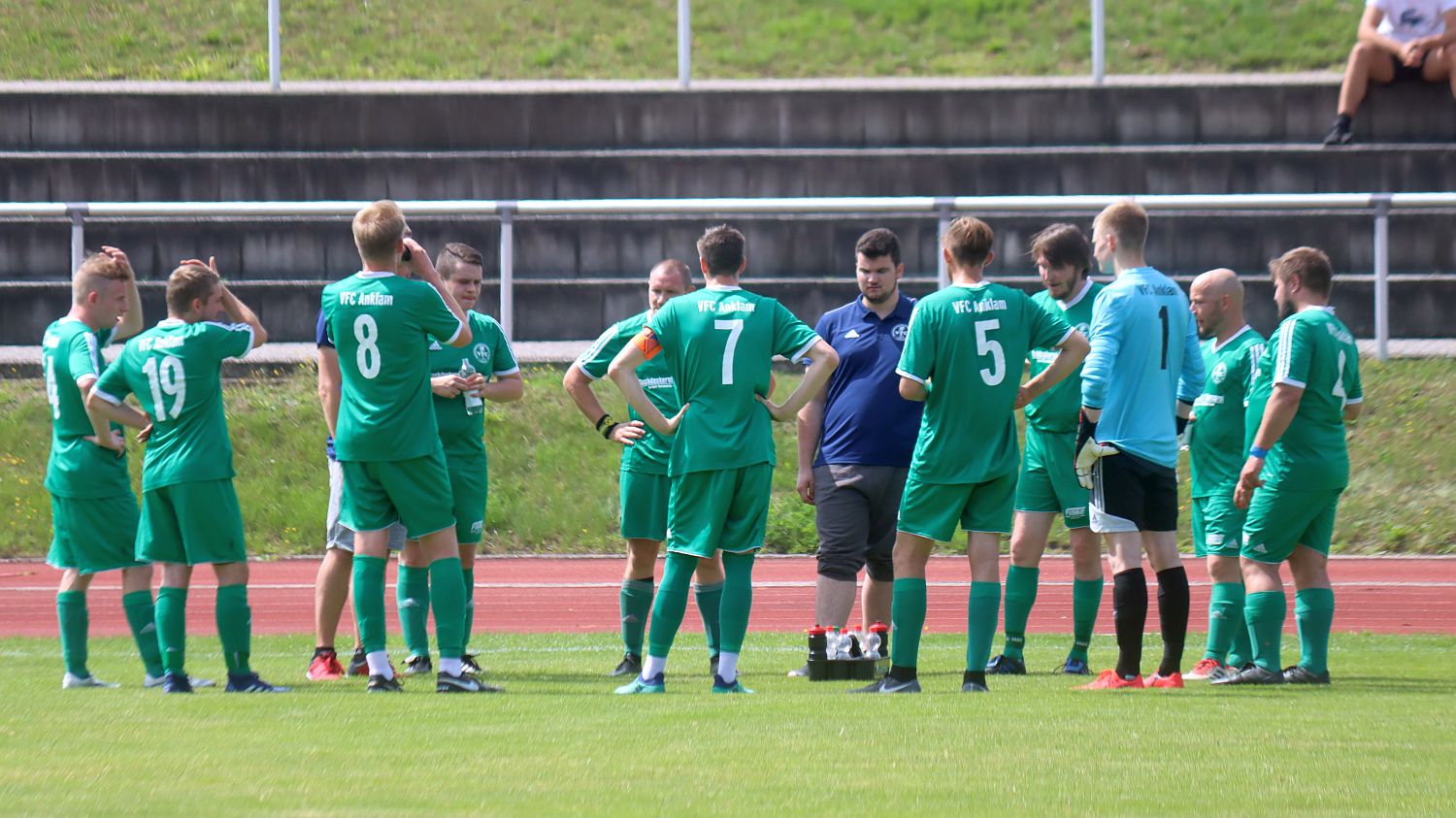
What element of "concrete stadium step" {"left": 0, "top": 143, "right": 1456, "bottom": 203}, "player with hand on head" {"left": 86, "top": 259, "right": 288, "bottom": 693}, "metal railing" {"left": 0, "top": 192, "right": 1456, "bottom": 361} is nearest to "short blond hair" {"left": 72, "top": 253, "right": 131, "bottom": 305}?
"player with hand on head" {"left": 86, "top": 259, "right": 288, "bottom": 693}

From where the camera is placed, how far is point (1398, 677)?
7.68 meters

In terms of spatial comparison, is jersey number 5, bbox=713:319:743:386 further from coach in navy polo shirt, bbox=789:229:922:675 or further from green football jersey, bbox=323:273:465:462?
coach in navy polo shirt, bbox=789:229:922:675

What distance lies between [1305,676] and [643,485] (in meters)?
3.15

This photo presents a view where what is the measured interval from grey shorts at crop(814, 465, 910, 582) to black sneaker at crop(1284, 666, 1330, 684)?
194cm

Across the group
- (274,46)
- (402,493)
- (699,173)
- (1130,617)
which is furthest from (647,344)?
(274,46)

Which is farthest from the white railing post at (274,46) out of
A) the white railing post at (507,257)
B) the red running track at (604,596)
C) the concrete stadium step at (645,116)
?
the red running track at (604,596)

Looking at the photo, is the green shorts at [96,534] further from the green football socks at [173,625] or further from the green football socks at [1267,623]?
the green football socks at [1267,623]

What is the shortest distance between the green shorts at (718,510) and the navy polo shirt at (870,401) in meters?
1.13

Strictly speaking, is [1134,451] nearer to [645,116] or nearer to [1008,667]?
[1008,667]

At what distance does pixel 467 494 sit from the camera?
822 centimetres

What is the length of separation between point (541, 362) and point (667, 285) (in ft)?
26.3

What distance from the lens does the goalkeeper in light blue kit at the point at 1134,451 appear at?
7.12m

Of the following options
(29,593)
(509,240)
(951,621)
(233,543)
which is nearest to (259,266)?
(509,240)

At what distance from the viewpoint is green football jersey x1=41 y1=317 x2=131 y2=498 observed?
24.8ft
